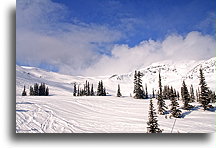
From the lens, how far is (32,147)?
6.34m

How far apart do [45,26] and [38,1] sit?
2.91 feet

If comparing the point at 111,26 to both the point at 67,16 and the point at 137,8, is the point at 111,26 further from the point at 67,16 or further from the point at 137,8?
the point at 67,16

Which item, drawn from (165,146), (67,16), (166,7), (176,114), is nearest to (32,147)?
(165,146)

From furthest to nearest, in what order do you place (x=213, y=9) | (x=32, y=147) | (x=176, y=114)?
(x=176, y=114)
(x=213, y=9)
(x=32, y=147)

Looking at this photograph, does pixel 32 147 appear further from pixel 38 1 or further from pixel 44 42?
pixel 38 1

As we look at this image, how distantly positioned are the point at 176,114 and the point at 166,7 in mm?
10580

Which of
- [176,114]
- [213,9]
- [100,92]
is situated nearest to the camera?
[213,9]

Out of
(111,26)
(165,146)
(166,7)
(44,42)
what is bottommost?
(165,146)

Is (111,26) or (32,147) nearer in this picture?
(32,147)

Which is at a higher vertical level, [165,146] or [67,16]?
[67,16]

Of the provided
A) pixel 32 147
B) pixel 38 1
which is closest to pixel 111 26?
pixel 38 1

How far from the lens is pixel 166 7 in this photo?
7.55m

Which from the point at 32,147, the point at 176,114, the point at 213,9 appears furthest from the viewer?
the point at 176,114

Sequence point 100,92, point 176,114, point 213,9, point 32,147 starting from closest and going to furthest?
1. point 32,147
2. point 213,9
3. point 176,114
4. point 100,92
